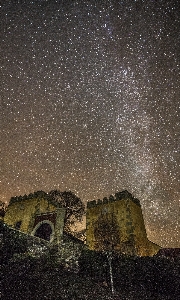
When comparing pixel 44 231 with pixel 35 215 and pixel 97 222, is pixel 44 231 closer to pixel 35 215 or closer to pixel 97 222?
pixel 35 215

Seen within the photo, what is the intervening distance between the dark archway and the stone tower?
590cm

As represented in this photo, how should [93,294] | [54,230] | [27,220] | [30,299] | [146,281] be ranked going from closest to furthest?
[30,299], [93,294], [146,281], [54,230], [27,220]

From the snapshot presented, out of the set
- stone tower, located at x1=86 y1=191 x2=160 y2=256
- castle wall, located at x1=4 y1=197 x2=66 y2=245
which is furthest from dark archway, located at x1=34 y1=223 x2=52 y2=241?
stone tower, located at x1=86 y1=191 x2=160 y2=256

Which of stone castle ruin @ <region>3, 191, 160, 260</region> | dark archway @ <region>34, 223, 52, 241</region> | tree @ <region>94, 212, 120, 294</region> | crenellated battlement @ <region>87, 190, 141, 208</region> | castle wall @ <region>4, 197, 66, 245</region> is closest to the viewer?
castle wall @ <region>4, 197, 66, 245</region>

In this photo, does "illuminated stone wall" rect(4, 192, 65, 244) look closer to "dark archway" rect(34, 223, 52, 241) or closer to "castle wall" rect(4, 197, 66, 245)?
"castle wall" rect(4, 197, 66, 245)

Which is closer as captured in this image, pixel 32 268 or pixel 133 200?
pixel 32 268

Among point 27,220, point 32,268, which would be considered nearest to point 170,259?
point 32,268

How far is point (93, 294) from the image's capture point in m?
11.4

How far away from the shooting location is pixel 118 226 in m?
30.6

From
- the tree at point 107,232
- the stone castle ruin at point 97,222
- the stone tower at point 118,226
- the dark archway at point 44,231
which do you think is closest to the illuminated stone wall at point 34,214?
the stone castle ruin at point 97,222

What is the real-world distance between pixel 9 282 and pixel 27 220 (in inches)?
820

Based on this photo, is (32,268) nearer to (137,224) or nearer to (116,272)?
(116,272)

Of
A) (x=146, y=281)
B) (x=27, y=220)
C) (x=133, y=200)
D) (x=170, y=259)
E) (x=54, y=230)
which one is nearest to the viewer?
(x=146, y=281)

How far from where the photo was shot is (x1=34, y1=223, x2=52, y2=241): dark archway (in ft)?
90.8
